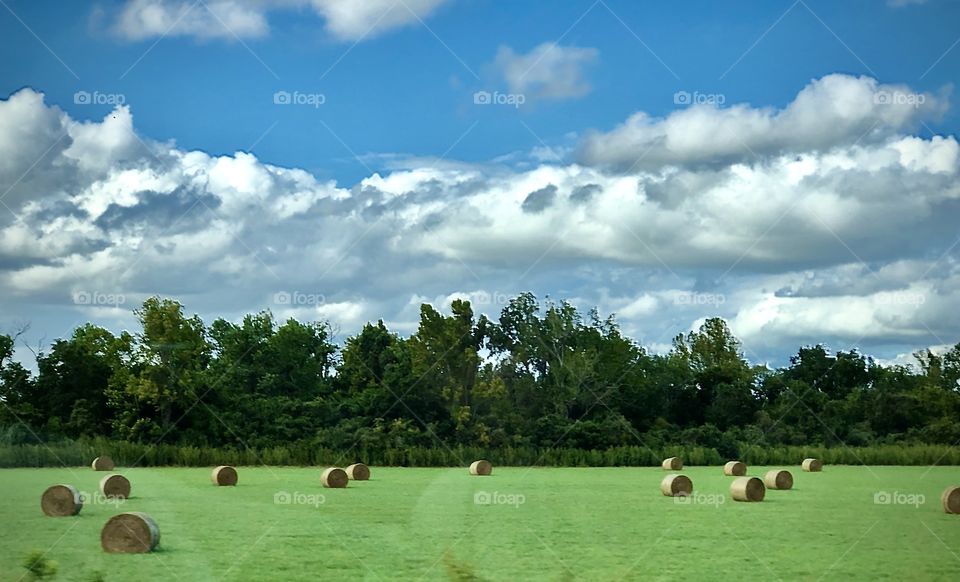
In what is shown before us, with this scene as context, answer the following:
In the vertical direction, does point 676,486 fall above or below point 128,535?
above

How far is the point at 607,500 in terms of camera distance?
Answer: 79.2 ft

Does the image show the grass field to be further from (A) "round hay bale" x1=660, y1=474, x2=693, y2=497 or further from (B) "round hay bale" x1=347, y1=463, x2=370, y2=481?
(B) "round hay bale" x1=347, y1=463, x2=370, y2=481

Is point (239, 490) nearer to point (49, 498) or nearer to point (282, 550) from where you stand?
point (49, 498)

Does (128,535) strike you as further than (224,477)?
No

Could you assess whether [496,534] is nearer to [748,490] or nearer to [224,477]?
[748,490]

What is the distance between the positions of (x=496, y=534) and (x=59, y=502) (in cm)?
742

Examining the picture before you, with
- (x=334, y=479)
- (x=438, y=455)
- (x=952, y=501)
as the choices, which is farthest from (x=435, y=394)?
(x=952, y=501)

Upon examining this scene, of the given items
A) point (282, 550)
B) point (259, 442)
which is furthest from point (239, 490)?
point (259, 442)

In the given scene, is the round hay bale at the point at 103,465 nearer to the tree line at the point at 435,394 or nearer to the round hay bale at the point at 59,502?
the tree line at the point at 435,394

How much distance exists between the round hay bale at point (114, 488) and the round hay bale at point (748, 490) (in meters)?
12.9

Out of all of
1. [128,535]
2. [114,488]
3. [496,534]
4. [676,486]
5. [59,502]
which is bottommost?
[496,534]

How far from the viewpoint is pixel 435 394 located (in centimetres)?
5278

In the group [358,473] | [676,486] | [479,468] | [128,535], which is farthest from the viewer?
[479,468]

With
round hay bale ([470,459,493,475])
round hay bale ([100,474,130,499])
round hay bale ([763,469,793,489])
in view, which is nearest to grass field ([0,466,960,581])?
round hay bale ([100,474,130,499])
